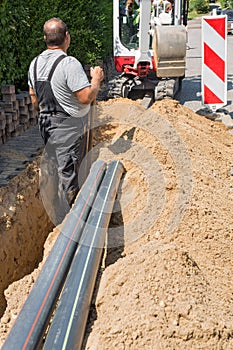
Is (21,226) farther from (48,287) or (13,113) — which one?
(48,287)

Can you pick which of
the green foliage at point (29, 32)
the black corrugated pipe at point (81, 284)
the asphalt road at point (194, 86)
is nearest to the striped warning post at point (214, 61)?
the asphalt road at point (194, 86)

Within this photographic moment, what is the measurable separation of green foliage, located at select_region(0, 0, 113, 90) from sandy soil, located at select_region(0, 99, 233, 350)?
1.46 metres

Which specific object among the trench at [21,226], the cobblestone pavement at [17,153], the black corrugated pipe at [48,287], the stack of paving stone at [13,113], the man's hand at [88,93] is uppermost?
the man's hand at [88,93]

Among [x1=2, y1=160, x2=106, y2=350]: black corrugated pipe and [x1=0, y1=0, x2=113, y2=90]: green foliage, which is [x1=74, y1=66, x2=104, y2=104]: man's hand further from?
[x1=0, y1=0, x2=113, y2=90]: green foliage

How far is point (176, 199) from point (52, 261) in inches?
47.0

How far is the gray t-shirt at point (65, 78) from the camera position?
386 cm

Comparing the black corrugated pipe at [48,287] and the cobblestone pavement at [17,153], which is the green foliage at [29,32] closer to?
the cobblestone pavement at [17,153]

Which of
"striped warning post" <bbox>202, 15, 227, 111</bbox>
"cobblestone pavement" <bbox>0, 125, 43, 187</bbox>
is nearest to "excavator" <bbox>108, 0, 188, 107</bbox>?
"striped warning post" <bbox>202, 15, 227, 111</bbox>

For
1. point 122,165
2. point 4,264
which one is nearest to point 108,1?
point 122,165

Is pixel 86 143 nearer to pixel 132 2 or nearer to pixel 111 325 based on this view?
pixel 111 325

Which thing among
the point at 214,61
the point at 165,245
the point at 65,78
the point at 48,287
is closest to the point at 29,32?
the point at 214,61

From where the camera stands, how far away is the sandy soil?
88.4 inches

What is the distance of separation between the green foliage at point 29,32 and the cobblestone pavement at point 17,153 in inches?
29.5

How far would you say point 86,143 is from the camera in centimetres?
462
